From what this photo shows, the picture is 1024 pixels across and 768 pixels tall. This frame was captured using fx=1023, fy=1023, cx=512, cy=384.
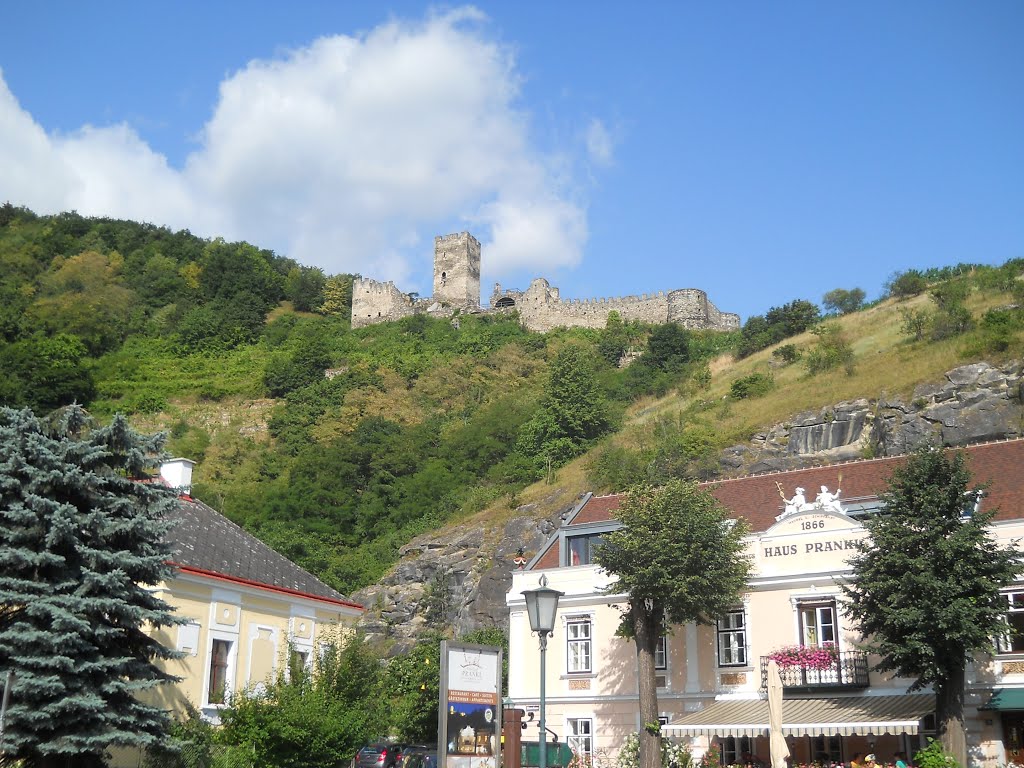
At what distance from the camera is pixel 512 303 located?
104m

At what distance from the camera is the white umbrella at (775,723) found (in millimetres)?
19578

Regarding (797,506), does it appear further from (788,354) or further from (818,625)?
(788,354)

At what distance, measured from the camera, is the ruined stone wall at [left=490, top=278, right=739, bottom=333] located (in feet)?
309

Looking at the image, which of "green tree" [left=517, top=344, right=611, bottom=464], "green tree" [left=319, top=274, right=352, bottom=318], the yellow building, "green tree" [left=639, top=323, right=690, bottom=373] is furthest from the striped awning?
"green tree" [left=319, top=274, right=352, bottom=318]

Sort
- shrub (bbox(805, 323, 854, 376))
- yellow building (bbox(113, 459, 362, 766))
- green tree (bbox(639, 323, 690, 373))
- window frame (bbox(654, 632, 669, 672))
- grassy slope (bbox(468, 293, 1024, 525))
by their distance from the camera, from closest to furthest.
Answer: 1. yellow building (bbox(113, 459, 362, 766))
2. window frame (bbox(654, 632, 669, 672))
3. grassy slope (bbox(468, 293, 1024, 525))
4. shrub (bbox(805, 323, 854, 376))
5. green tree (bbox(639, 323, 690, 373))

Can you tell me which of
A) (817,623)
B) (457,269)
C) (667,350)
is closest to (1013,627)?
(817,623)

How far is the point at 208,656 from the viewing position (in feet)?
85.3

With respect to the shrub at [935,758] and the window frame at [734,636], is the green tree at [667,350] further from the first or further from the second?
the shrub at [935,758]

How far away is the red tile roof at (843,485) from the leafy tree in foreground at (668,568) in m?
2.47

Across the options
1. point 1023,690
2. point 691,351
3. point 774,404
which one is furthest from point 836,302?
point 1023,690

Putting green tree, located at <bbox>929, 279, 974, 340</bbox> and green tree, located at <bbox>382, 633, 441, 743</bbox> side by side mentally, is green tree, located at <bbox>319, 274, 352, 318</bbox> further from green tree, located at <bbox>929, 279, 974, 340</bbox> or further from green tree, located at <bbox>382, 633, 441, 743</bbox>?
green tree, located at <bbox>382, 633, 441, 743</bbox>

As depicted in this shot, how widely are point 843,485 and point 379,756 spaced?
15327 mm

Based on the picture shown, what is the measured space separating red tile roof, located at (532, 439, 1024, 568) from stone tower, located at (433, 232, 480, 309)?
244 feet

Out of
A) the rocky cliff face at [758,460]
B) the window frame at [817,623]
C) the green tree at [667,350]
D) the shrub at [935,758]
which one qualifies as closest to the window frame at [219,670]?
the window frame at [817,623]
